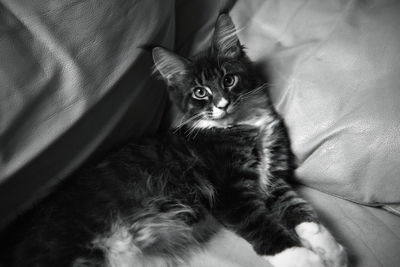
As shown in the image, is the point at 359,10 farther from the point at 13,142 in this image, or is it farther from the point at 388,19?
the point at 13,142

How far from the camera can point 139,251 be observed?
107cm

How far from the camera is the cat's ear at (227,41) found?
1278 mm

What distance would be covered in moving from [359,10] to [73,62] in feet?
3.38

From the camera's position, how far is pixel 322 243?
3.31 ft

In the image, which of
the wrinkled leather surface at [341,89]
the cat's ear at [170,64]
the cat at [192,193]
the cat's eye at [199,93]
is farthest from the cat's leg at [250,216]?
the cat's ear at [170,64]

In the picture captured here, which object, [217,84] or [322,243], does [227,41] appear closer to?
[217,84]

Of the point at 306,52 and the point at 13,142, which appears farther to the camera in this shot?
the point at 306,52

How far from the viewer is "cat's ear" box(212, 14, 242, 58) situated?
1.28m

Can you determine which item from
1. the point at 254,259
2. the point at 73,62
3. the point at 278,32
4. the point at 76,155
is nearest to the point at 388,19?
the point at 278,32

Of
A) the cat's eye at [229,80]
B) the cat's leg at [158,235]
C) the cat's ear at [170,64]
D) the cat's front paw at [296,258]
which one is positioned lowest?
the cat's front paw at [296,258]

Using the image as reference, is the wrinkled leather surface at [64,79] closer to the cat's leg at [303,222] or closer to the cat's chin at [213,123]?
the cat's chin at [213,123]

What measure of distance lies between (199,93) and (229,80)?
0.14 meters

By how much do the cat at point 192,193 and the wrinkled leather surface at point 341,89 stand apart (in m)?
0.12

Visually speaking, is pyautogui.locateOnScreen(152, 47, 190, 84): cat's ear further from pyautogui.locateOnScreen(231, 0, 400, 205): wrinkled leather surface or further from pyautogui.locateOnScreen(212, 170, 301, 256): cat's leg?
pyautogui.locateOnScreen(212, 170, 301, 256): cat's leg
